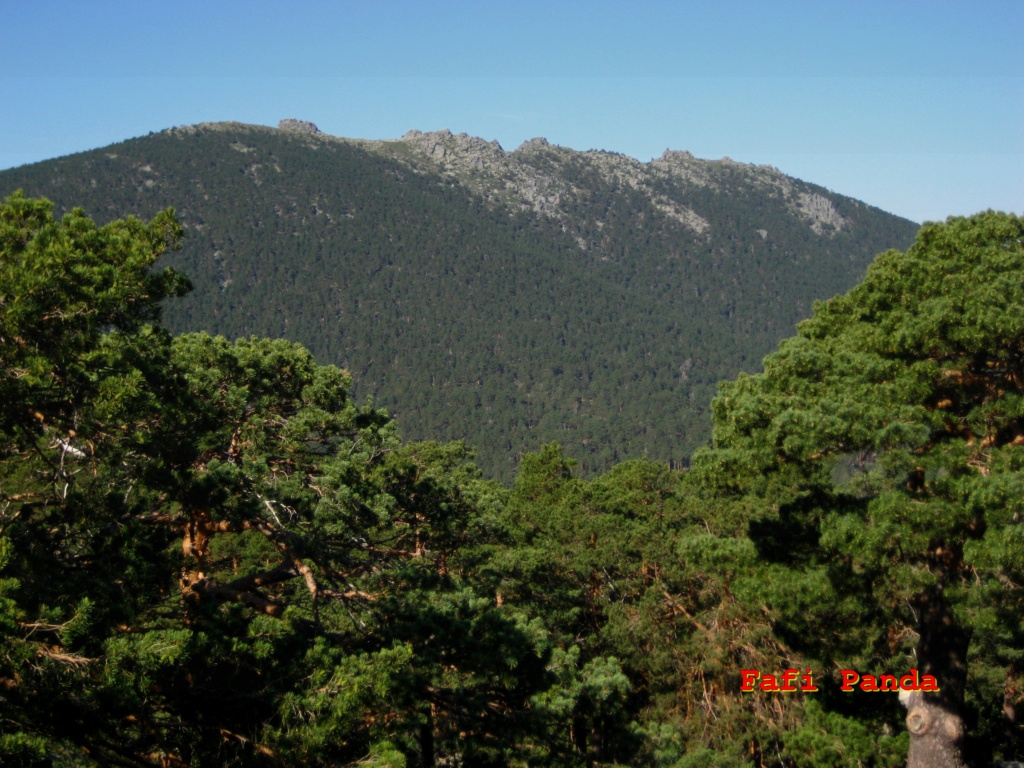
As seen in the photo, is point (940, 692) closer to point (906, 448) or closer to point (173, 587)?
point (906, 448)

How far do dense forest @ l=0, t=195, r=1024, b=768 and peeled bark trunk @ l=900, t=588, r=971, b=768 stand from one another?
0.10 ft

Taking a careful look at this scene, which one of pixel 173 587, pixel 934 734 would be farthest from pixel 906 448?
pixel 173 587

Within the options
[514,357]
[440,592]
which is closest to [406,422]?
[514,357]

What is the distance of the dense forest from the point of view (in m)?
5.86

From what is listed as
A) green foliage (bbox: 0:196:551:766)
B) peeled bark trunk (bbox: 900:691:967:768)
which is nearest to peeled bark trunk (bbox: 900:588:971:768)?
peeled bark trunk (bbox: 900:691:967:768)

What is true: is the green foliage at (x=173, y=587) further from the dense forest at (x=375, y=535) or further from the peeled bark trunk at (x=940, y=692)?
the peeled bark trunk at (x=940, y=692)

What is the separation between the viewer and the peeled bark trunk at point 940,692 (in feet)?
29.6

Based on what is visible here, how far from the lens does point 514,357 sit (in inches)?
7244

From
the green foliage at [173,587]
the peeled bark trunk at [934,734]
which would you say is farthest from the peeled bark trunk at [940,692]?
the green foliage at [173,587]

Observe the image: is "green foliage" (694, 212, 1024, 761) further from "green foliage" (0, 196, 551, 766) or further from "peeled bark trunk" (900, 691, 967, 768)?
"green foliage" (0, 196, 551, 766)

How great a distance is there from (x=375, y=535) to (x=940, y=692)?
287 inches

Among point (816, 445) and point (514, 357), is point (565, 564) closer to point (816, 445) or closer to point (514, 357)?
point (816, 445)

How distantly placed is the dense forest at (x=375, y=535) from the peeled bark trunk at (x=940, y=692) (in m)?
0.03

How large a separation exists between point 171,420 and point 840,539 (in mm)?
6334
